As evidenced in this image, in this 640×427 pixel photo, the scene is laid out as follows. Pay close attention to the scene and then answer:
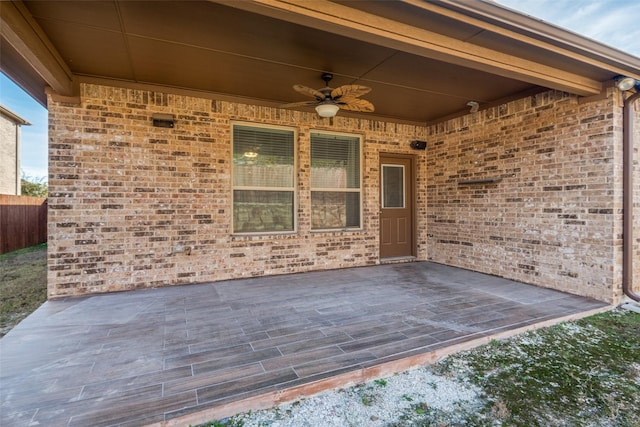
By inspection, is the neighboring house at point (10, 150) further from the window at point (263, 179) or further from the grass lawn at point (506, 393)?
the grass lawn at point (506, 393)

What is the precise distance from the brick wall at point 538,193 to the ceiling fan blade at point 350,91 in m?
2.65

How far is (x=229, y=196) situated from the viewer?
4738 mm

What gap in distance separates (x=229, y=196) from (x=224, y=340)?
8.49 ft

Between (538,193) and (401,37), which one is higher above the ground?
(401,37)

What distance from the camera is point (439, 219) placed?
19.6 ft

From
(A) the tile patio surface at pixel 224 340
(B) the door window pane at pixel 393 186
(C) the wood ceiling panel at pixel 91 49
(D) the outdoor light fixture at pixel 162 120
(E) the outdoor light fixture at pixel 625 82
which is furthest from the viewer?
(B) the door window pane at pixel 393 186

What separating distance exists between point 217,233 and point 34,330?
2240 millimetres

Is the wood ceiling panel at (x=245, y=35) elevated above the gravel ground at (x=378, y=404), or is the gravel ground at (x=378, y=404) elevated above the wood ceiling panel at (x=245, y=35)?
the wood ceiling panel at (x=245, y=35)

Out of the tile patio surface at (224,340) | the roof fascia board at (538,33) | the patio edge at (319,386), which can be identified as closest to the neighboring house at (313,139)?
the roof fascia board at (538,33)

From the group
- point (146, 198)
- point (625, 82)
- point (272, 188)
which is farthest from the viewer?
point (272, 188)

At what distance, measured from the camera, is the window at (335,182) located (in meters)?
5.45

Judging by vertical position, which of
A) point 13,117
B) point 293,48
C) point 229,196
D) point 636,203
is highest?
point 13,117

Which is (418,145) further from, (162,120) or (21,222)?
(21,222)

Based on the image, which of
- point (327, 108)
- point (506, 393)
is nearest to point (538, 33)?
point (327, 108)
